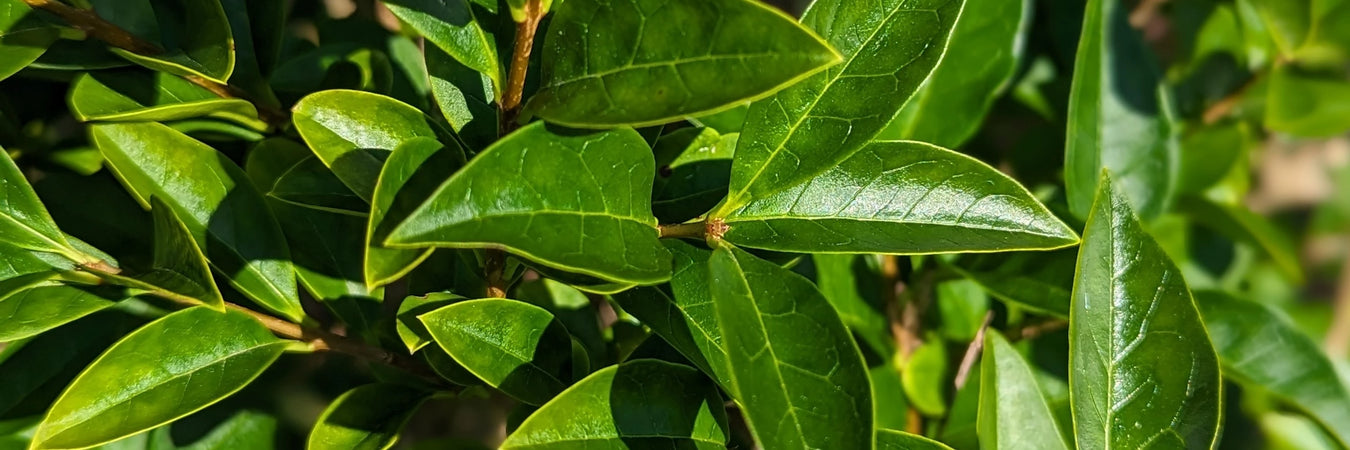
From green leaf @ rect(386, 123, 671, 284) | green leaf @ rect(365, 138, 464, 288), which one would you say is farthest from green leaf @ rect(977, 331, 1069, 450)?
green leaf @ rect(365, 138, 464, 288)

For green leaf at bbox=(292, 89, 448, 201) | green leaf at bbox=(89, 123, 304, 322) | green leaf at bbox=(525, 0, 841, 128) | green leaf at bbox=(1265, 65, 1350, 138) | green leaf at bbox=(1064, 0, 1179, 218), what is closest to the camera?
green leaf at bbox=(525, 0, 841, 128)

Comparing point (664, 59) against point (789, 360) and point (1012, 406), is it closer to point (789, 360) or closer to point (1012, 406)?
point (789, 360)

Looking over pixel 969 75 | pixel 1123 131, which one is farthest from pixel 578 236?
pixel 1123 131

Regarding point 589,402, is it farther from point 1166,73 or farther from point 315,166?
point 1166,73

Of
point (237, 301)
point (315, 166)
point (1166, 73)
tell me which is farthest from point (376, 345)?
point (1166, 73)

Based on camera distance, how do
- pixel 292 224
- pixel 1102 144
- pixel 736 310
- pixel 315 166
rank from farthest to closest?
pixel 1102 144
pixel 292 224
pixel 315 166
pixel 736 310

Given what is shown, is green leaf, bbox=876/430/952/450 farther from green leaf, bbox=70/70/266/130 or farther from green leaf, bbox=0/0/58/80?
green leaf, bbox=0/0/58/80
